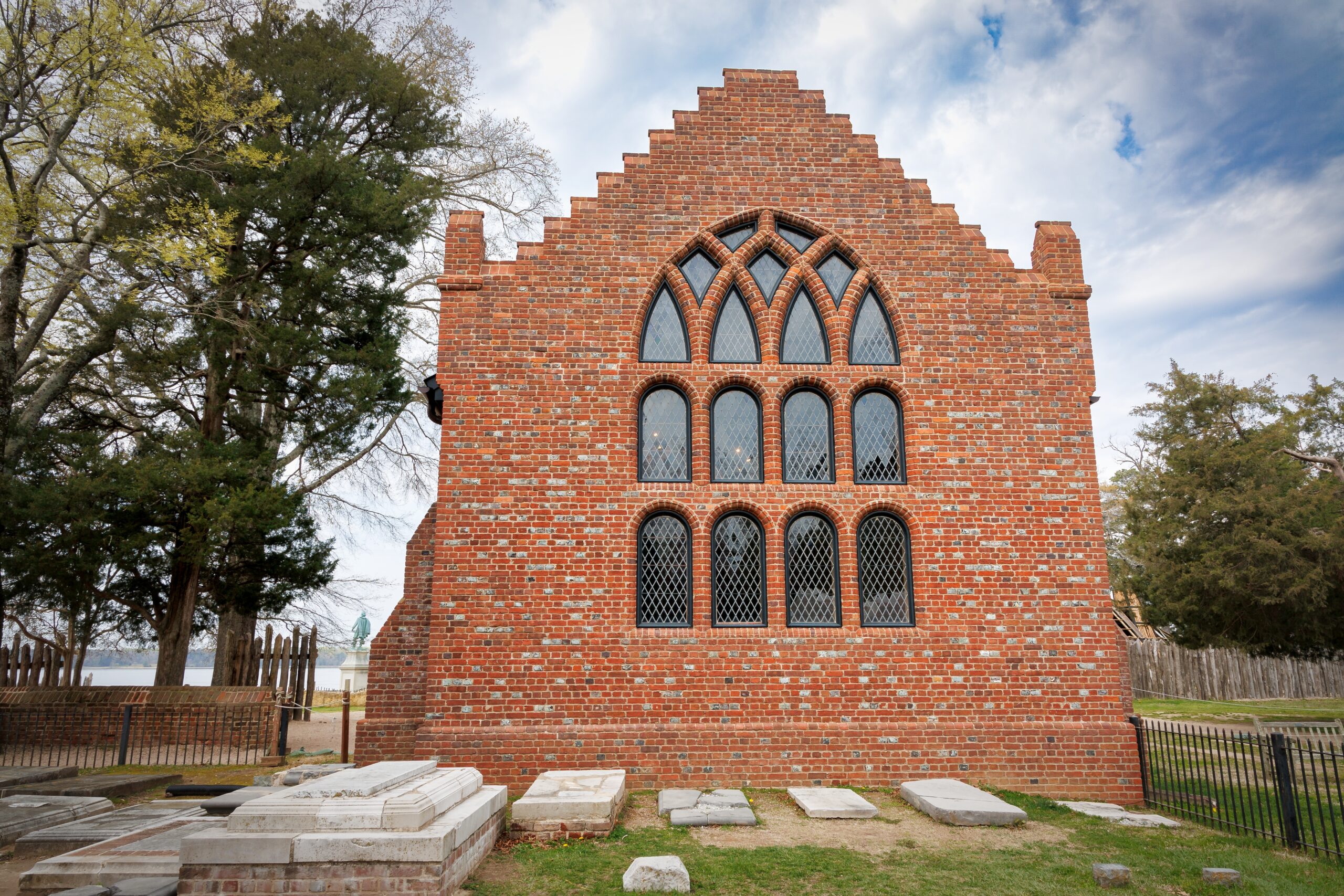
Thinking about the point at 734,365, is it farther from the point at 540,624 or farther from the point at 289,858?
the point at 289,858

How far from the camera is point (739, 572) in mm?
10609

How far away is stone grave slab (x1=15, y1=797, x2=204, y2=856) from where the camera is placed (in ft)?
24.5

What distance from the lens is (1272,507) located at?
19391 millimetres

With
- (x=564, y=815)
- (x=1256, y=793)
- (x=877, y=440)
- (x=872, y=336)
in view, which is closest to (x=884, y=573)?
(x=877, y=440)

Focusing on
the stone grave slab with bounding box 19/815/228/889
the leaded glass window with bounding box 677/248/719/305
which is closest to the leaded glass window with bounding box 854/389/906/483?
the leaded glass window with bounding box 677/248/719/305

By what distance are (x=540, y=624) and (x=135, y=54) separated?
39.5 feet

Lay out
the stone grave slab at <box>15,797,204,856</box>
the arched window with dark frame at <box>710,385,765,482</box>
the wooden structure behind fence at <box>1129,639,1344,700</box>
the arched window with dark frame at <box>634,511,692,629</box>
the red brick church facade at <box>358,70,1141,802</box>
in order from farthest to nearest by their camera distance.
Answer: the wooden structure behind fence at <box>1129,639,1344,700</box>, the arched window with dark frame at <box>710,385,765,482</box>, the arched window with dark frame at <box>634,511,692,629</box>, the red brick church facade at <box>358,70,1141,802</box>, the stone grave slab at <box>15,797,204,856</box>

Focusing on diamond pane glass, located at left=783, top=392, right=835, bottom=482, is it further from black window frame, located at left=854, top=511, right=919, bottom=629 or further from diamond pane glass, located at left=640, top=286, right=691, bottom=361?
diamond pane glass, located at left=640, top=286, right=691, bottom=361

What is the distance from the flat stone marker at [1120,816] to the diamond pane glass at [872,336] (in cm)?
593

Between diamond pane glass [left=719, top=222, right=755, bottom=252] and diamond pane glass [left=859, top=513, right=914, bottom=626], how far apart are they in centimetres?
430

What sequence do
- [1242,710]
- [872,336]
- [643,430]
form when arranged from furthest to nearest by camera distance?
[1242,710] < [872,336] < [643,430]

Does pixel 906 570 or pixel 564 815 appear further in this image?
pixel 906 570

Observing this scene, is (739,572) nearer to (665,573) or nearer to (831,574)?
(665,573)

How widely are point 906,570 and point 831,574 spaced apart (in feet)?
3.29
